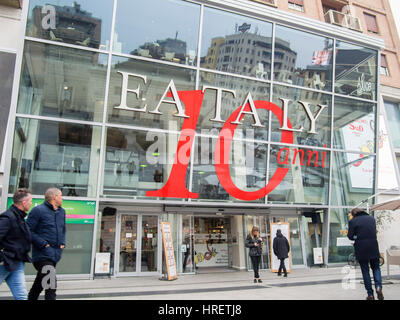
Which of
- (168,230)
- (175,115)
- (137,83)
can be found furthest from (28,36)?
(168,230)

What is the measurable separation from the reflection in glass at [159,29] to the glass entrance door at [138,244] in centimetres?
582

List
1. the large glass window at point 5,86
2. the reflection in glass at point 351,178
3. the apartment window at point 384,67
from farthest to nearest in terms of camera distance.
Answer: the apartment window at point 384,67, the reflection in glass at point 351,178, the large glass window at point 5,86

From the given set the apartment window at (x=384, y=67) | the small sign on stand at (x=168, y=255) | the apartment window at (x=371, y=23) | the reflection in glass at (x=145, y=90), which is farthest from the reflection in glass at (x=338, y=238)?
the apartment window at (x=371, y=23)

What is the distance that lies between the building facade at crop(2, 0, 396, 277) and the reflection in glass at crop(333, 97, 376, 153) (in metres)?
0.07

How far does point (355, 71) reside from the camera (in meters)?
15.7

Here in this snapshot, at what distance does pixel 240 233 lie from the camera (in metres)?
14.1

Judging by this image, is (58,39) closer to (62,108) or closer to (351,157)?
(62,108)

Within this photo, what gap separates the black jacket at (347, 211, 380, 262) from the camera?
6113 mm

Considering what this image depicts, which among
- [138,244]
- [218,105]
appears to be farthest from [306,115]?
[138,244]

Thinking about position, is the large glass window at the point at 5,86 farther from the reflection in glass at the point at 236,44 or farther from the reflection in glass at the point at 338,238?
the reflection in glass at the point at 338,238

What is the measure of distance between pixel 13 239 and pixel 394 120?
2183 cm

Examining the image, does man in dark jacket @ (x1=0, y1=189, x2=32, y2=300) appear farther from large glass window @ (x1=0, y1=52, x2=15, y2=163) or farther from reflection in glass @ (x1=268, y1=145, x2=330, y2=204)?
reflection in glass @ (x1=268, y1=145, x2=330, y2=204)

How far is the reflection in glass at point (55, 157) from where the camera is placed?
10.5 m

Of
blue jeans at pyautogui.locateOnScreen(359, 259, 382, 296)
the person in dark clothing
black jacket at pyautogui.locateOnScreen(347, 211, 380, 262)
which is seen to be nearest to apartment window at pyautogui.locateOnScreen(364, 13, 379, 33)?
the person in dark clothing
